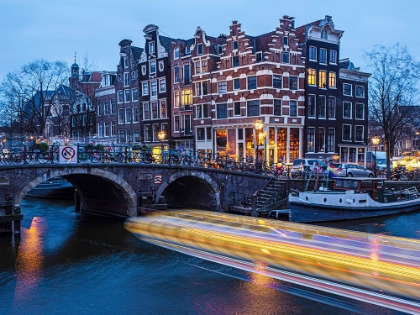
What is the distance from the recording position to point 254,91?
127 feet

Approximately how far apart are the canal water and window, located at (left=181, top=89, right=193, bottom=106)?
82.1 feet

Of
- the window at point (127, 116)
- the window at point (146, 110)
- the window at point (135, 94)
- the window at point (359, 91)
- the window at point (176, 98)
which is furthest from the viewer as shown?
the window at point (127, 116)

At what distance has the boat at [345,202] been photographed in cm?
2625

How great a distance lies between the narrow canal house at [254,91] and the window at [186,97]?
2.25m

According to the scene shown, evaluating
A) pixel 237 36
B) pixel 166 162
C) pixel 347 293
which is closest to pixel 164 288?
pixel 347 293

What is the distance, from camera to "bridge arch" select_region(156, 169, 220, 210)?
27906 mm

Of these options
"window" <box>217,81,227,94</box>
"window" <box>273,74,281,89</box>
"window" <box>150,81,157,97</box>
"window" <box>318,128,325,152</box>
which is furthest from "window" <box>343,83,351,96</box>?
"window" <box>150,81,157,97</box>

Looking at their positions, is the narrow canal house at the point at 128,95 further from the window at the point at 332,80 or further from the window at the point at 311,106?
the window at the point at 332,80

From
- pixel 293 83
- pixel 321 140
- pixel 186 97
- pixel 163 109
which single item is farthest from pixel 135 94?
pixel 321 140

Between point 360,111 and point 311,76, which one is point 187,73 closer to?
point 311,76

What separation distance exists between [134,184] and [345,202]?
1282 cm

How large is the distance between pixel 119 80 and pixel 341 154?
26.9m

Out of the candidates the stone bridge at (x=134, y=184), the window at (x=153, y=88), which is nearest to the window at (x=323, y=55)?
the stone bridge at (x=134, y=184)

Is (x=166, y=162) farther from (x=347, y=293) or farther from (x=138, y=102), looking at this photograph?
(x=138, y=102)
